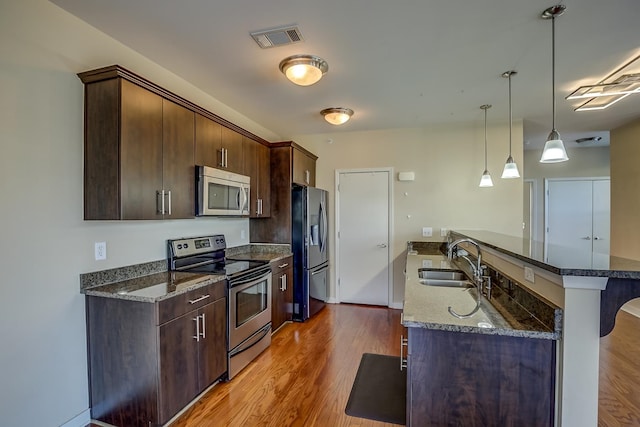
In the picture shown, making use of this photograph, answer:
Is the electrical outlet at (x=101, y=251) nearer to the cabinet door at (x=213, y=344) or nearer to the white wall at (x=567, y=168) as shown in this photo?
the cabinet door at (x=213, y=344)

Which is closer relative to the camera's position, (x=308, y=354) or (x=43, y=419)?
(x=43, y=419)

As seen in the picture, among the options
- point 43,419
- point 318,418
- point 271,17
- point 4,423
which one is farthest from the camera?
point 318,418

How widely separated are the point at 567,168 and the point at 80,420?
7.63 meters

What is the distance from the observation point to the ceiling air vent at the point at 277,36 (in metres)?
2.08

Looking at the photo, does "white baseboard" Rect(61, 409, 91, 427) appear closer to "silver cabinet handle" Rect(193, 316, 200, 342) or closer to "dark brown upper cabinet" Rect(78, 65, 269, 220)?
"silver cabinet handle" Rect(193, 316, 200, 342)

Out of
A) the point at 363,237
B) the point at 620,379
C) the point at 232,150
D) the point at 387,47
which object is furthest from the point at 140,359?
the point at 620,379

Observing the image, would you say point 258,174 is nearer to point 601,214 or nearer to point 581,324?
point 581,324

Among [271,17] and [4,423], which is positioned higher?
[271,17]

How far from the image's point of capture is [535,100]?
132 inches

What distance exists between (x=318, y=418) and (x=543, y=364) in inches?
56.5

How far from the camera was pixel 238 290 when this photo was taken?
2635mm

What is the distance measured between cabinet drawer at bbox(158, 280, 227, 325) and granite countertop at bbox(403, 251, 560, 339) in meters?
1.42

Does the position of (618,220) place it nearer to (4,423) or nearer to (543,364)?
(543,364)

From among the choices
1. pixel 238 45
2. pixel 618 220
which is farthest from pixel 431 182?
pixel 238 45
